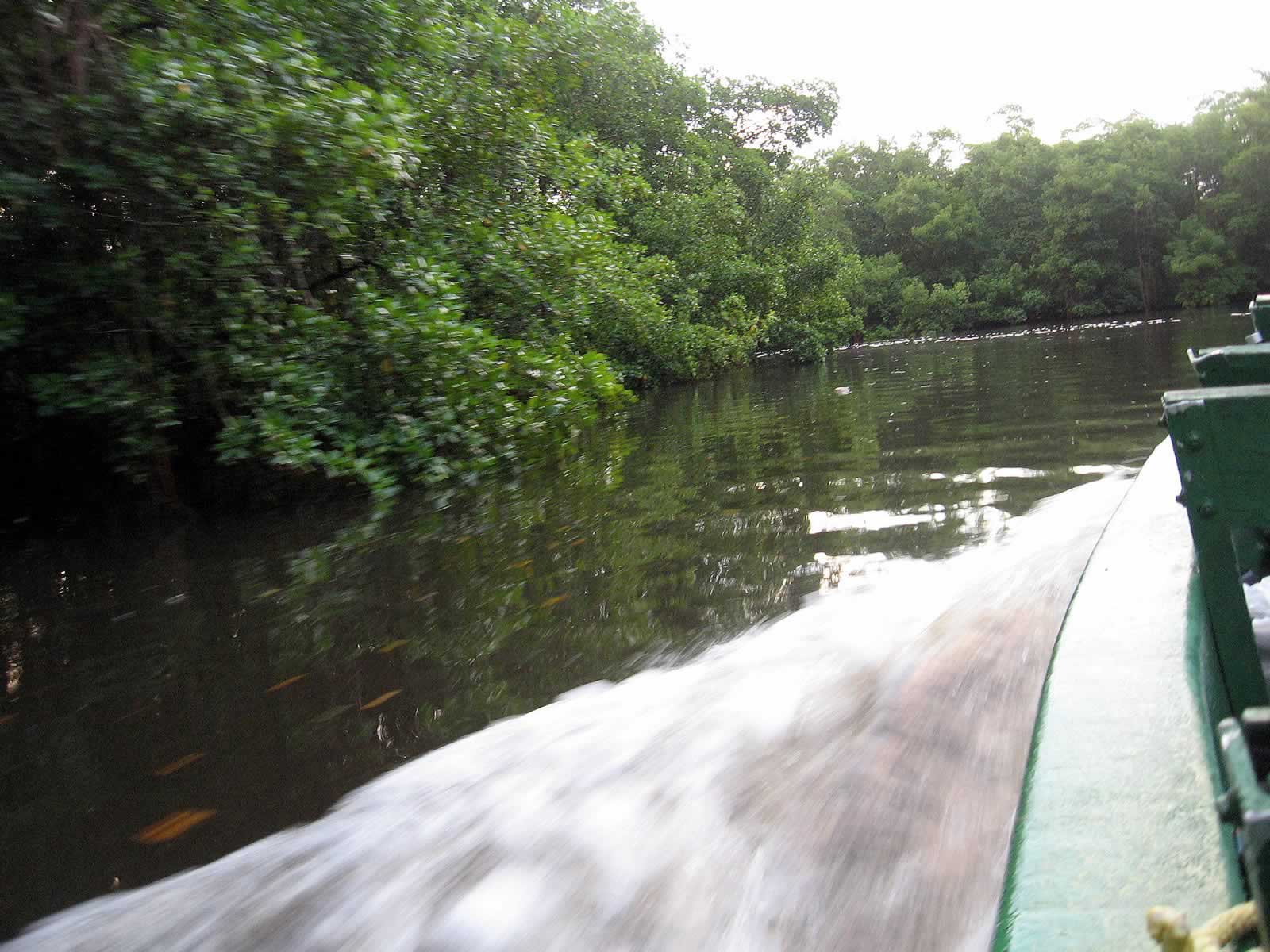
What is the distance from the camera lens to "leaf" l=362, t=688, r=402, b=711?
3070 millimetres

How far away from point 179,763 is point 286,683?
0.58 meters

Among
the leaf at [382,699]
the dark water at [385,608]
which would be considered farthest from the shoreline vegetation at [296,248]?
the leaf at [382,699]

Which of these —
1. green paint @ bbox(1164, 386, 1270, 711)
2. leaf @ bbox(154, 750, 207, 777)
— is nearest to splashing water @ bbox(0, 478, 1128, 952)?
leaf @ bbox(154, 750, 207, 777)

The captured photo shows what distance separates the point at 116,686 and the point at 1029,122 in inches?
2758

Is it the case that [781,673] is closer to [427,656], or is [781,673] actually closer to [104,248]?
[427,656]

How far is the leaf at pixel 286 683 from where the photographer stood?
3.26 meters

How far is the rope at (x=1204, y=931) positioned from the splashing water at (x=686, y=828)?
98 centimetres

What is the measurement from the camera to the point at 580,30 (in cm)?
966

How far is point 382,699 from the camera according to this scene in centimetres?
313

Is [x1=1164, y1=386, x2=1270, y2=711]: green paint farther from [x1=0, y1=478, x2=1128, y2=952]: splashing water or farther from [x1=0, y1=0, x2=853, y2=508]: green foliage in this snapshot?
[x1=0, y1=0, x2=853, y2=508]: green foliage

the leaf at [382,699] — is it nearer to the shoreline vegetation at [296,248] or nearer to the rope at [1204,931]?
the rope at [1204,931]

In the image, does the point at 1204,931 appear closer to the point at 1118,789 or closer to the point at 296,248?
the point at 1118,789

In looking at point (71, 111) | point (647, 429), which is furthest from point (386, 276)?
point (647, 429)

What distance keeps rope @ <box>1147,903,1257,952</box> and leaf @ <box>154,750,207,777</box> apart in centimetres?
262
